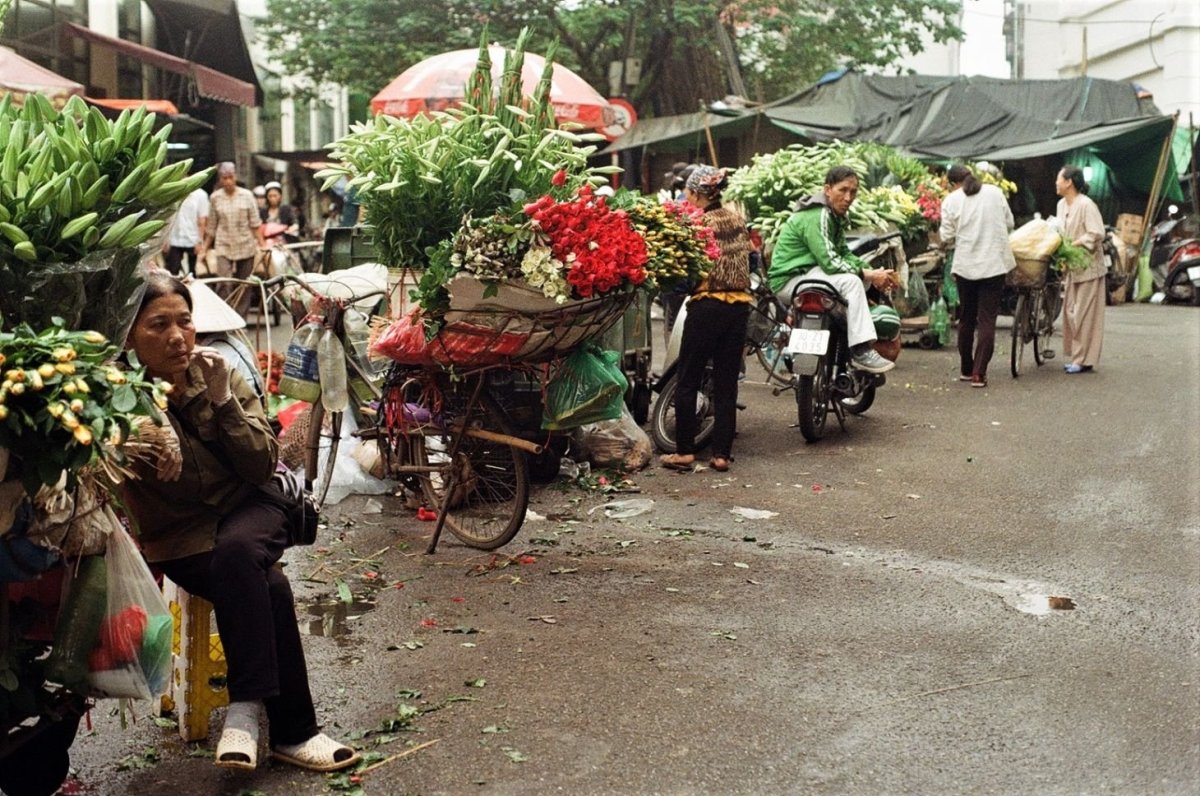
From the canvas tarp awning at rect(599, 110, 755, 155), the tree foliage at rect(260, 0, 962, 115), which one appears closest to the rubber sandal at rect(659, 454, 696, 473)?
the canvas tarp awning at rect(599, 110, 755, 155)

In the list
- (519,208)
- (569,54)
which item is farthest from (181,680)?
(569,54)

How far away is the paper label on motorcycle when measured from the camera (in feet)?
29.9

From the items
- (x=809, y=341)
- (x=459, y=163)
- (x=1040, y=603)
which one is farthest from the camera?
(x=809, y=341)

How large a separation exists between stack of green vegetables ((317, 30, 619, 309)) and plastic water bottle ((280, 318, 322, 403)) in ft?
2.59

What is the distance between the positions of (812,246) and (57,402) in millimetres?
7137

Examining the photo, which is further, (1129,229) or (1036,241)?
(1129,229)

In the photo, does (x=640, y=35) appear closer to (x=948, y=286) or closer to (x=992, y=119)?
(x=992, y=119)

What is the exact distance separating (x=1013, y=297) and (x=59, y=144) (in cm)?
1248

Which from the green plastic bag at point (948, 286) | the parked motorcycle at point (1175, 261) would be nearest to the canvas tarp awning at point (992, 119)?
the parked motorcycle at point (1175, 261)

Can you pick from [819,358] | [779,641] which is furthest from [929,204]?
[779,641]

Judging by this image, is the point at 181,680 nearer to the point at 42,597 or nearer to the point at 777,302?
the point at 42,597

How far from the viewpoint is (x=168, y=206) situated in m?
3.45

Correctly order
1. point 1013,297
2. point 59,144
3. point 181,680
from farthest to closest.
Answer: point 1013,297
point 181,680
point 59,144

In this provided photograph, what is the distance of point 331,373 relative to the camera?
7.19 metres
